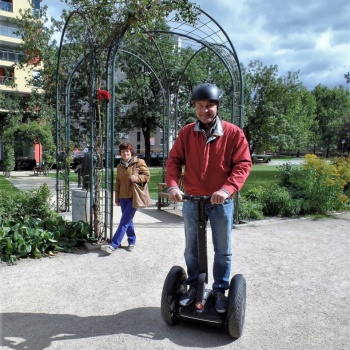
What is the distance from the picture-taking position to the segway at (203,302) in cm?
279

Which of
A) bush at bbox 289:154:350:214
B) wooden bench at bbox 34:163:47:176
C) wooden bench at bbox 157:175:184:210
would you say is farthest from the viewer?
wooden bench at bbox 34:163:47:176

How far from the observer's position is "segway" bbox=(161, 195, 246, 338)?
2793 mm

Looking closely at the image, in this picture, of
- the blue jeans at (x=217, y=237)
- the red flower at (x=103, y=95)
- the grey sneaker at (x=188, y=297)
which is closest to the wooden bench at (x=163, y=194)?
the red flower at (x=103, y=95)

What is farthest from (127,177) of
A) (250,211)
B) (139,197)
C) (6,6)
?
(6,6)

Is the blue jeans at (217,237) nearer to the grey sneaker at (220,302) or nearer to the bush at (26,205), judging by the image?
the grey sneaker at (220,302)

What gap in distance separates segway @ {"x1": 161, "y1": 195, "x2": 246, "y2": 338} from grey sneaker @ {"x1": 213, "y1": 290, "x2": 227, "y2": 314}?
4 centimetres

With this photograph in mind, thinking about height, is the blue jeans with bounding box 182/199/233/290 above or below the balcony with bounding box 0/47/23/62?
below

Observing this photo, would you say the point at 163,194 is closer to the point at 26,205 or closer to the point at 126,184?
the point at 26,205

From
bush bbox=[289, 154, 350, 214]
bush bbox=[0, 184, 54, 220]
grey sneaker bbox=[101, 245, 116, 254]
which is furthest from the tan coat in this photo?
bush bbox=[289, 154, 350, 214]

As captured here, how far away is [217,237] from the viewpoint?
3.01 meters

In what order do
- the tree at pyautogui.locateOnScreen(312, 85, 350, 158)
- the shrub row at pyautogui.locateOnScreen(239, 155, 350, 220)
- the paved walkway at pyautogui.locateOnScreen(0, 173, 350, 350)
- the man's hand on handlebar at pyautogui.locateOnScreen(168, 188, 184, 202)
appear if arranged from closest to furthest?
1. the man's hand on handlebar at pyautogui.locateOnScreen(168, 188, 184, 202)
2. the paved walkway at pyautogui.locateOnScreen(0, 173, 350, 350)
3. the shrub row at pyautogui.locateOnScreen(239, 155, 350, 220)
4. the tree at pyautogui.locateOnScreen(312, 85, 350, 158)

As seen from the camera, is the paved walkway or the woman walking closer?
→ the paved walkway

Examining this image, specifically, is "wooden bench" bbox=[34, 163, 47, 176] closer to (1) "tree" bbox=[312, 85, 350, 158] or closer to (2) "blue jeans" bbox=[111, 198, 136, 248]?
(2) "blue jeans" bbox=[111, 198, 136, 248]

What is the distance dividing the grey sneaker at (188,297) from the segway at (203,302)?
46 millimetres
